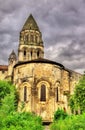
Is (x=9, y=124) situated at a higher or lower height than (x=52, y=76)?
lower

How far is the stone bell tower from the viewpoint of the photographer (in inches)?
2547

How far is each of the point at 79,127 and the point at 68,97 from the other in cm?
2714

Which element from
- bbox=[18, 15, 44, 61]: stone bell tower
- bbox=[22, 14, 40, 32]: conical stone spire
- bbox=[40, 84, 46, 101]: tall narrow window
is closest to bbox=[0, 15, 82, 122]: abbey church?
bbox=[40, 84, 46, 101]: tall narrow window

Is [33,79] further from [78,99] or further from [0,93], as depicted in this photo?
[78,99]

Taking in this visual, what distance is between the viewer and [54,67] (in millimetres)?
41656

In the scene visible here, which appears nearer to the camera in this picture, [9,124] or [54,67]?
[9,124]

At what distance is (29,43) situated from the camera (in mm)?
65125

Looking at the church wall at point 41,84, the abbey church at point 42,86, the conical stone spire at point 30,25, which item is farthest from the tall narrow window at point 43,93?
the conical stone spire at point 30,25

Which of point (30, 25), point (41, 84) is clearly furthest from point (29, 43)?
point (41, 84)

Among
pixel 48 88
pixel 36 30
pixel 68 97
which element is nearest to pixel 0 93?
pixel 48 88

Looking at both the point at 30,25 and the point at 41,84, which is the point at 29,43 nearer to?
the point at 30,25

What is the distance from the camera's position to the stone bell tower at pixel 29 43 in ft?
212

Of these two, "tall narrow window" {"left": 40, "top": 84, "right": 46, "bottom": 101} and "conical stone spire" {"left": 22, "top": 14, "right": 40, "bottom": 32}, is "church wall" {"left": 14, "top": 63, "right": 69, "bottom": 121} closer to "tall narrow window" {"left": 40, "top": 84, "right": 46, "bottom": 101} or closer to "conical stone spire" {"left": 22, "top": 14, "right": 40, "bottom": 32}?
"tall narrow window" {"left": 40, "top": 84, "right": 46, "bottom": 101}

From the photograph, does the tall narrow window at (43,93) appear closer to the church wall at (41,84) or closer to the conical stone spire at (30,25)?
the church wall at (41,84)
